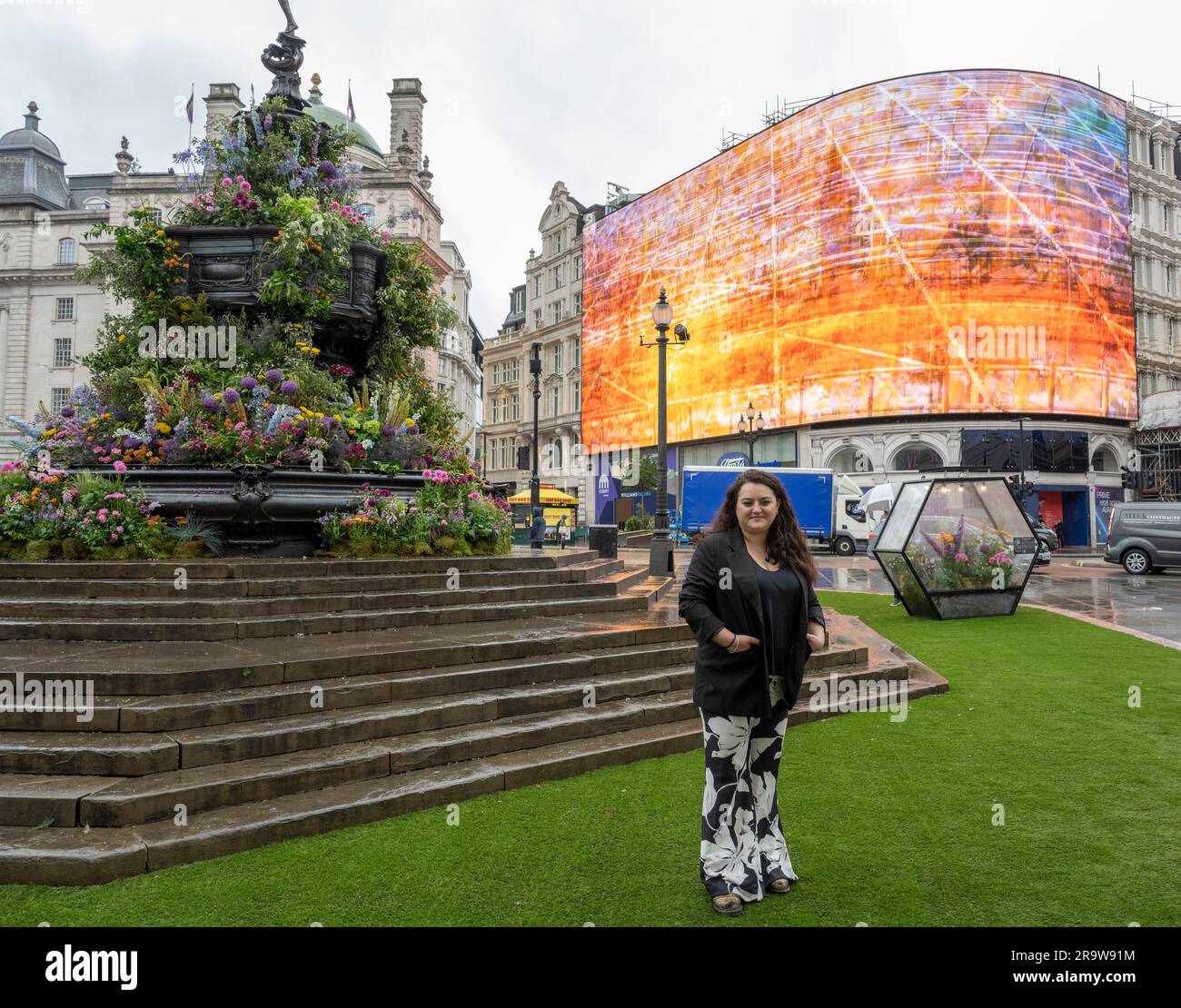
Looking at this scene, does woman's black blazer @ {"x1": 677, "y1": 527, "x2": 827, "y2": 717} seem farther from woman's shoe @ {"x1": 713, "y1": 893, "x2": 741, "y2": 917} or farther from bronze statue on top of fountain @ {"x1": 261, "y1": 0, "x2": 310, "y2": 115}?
bronze statue on top of fountain @ {"x1": 261, "y1": 0, "x2": 310, "y2": 115}

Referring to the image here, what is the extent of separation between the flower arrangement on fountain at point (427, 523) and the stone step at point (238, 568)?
0.29m

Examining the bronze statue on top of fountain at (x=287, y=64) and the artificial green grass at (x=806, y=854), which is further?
the bronze statue on top of fountain at (x=287, y=64)

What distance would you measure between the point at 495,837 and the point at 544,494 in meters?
36.7

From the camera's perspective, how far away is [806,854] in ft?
13.0

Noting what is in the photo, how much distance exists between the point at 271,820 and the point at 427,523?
5381 millimetres

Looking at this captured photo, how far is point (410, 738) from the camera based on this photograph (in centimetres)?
509

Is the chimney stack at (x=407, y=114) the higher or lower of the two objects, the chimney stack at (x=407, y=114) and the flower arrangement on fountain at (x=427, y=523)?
the higher

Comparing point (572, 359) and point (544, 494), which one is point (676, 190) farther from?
point (544, 494)

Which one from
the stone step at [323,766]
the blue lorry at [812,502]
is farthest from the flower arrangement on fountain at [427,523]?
the blue lorry at [812,502]

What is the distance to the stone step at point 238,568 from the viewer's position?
7.30 meters

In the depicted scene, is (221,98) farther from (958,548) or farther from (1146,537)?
(1146,537)

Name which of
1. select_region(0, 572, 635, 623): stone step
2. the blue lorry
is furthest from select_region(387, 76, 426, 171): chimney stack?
select_region(0, 572, 635, 623): stone step

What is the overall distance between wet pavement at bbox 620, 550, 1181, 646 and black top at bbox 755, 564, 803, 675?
9733 millimetres

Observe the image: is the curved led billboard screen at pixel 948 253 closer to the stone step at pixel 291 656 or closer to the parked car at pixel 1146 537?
the parked car at pixel 1146 537
